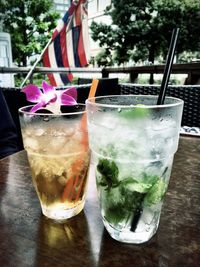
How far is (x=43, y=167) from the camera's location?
1.67 ft

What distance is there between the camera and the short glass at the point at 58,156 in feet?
1.63

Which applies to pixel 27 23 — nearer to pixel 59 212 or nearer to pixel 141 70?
pixel 141 70

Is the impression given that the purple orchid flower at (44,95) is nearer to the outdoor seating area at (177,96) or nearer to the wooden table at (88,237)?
the wooden table at (88,237)

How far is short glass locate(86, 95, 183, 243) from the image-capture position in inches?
16.4

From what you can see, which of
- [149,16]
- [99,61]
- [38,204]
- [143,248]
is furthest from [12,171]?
[149,16]

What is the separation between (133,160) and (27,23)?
34.9 feet

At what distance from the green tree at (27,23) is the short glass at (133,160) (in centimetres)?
1011

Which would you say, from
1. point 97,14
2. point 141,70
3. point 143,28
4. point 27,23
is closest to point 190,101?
point 141,70

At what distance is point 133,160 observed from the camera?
43 cm

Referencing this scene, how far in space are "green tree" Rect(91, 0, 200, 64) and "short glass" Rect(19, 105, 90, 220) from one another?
12173mm

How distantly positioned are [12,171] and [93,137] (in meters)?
0.39

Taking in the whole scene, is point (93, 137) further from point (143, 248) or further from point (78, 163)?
point (143, 248)

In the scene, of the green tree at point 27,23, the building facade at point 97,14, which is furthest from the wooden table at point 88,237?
the building facade at point 97,14

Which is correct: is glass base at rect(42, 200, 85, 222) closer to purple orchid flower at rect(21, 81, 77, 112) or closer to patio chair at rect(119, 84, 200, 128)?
purple orchid flower at rect(21, 81, 77, 112)
